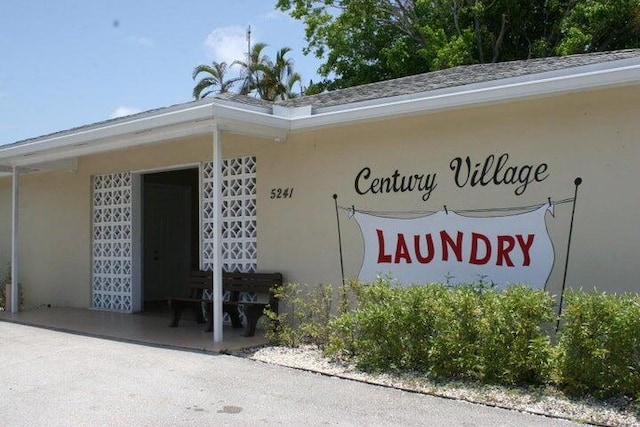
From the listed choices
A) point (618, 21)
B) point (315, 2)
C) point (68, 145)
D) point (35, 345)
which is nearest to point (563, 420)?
point (35, 345)

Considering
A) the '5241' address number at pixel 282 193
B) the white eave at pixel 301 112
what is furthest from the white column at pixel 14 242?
the '5241' address number at pixel 282 193

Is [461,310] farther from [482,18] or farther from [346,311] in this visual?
[482,18]

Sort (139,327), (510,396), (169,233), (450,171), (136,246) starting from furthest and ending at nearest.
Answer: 1. (169,233)
2. (136,246)
3. (139,327)
4. (450,171)
5. (510,396)

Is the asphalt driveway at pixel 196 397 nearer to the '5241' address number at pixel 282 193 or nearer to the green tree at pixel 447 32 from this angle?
the '5241' address number at pixel 282 193

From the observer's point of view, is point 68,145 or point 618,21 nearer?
point 68,145

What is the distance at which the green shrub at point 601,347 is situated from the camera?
18.1ft

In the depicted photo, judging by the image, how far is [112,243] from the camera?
12422 mm

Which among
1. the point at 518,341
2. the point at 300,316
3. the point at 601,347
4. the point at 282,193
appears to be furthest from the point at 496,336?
the point at 282,193

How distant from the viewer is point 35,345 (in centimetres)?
891

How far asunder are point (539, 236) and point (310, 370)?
116 inches

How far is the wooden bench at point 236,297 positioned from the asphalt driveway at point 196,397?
124 centimetres

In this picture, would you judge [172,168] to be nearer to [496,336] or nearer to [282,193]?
[282,193]

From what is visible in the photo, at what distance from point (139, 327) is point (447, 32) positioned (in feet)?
48.8

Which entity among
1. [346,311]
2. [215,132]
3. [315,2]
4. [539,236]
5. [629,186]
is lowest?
[346,311]
